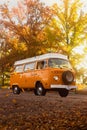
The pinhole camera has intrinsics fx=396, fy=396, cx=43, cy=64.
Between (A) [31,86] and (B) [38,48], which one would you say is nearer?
(A) [31,86]

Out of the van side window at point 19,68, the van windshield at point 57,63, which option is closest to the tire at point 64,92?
the van windshield at point 57,63

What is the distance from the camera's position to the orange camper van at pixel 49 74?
21031 mm

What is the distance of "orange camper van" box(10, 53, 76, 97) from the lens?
2103cm

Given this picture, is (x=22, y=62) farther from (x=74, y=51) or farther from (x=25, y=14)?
(x=25, y=14)

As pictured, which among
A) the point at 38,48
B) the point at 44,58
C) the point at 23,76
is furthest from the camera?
the point at 38,48

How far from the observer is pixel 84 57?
106ft

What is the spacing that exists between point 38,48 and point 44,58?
41.3 feet

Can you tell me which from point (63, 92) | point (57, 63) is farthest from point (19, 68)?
point (57, 63)

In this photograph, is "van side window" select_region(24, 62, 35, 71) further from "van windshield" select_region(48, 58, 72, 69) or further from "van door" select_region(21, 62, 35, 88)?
"van windshield" select_region(48, 58, 72, 69)

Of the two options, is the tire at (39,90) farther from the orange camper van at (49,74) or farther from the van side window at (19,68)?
the van side window at (19,68)

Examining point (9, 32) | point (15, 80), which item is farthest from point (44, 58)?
point (9, 32)

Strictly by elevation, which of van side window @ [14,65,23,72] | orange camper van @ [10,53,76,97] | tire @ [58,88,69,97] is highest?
van side window @ [14,65,23,72]

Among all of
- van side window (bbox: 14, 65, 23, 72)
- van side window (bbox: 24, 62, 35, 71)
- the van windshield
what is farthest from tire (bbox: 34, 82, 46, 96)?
van side window (bbox: 14, 65, 23, 72)

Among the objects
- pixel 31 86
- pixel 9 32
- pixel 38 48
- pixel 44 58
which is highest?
pixel 9 32
